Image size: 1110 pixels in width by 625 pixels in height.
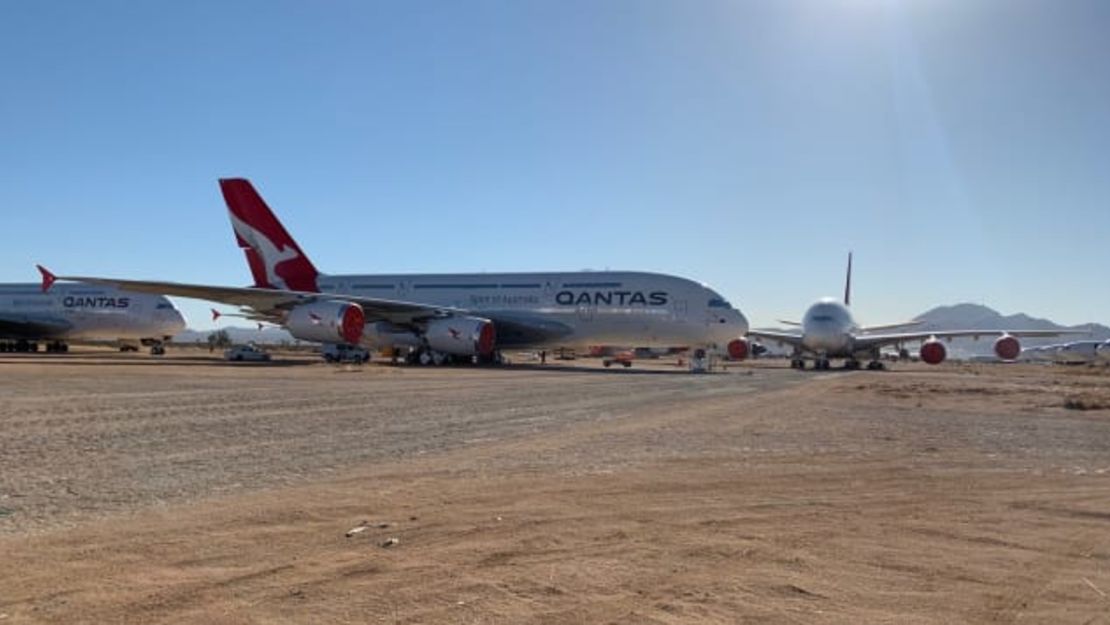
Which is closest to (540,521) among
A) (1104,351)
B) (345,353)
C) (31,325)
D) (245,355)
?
(345,353)

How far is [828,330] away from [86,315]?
1592 inches

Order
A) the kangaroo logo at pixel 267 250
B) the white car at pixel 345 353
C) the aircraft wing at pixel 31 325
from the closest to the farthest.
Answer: the white car at pixel 345 353 → the kangaroo logo at pixel 267 250 → the aircraft wing at pixel 31 325

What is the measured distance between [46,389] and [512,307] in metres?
22.5

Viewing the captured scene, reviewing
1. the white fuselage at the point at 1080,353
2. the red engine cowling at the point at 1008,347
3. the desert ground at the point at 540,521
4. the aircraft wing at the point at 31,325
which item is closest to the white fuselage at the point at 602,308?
the red engine cowling at the point at 1008,347

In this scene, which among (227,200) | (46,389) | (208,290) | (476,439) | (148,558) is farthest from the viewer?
(227,200)

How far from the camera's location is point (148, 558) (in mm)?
5062

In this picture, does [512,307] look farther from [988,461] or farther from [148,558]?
[148,558]

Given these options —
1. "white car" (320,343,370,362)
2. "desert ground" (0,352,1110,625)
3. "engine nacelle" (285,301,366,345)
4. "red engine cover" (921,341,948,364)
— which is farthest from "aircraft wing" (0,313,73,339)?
"red engine cover" (921,341,948,364)

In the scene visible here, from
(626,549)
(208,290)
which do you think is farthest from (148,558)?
(208,290)

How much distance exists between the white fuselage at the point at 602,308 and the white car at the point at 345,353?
185 inches

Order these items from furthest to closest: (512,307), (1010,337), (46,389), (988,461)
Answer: (1010,337), (512,307), (46,389), (988,461)

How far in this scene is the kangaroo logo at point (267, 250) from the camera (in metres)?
41.3

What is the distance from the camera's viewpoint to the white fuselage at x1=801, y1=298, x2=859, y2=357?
44875mm

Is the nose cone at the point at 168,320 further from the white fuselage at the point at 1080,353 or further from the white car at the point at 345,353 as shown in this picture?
the white fuselage at the point at 1080,353
